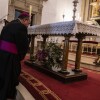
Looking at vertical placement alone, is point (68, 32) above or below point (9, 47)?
A: above

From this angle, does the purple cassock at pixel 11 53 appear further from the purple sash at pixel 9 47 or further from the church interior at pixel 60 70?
the church interior at pixel 60 70

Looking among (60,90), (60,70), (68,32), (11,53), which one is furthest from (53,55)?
(11,53)

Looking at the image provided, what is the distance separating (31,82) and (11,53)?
84 cm

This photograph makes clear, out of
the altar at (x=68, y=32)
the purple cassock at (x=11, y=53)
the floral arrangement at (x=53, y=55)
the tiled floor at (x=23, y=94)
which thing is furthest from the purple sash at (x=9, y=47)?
the floral arrangement at (x=53, y=55)

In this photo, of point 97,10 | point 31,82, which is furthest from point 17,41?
point 97,10

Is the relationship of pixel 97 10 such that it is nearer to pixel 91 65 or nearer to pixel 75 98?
pixel 91 65

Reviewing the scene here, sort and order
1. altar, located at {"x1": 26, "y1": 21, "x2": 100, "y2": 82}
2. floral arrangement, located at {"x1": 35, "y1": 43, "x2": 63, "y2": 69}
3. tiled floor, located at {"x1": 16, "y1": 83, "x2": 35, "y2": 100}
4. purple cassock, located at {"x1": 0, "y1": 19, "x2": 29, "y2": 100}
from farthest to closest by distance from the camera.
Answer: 1. floral arrangement, located at {"x1": 35, "y1": 43, "x2": 63, "y2": 69}
2. altar, located at {"x1": 26, "y1": 21, "x2": 100, "y2": 82}
3. purple cassock, located at {"x1": 0, "y1": 19, "x2": 29, "y2": 100}
4. tiled floor, located at {"x1": 16, "y1": 83, "x2": 35, "y2": 100}

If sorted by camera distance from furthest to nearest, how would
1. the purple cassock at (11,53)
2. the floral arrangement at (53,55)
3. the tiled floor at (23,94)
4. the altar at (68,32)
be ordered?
the floral arrangement at (53,55) → the altar at (68,32) → the purple cassock at (11,53) → the tiled floor at (23,94)

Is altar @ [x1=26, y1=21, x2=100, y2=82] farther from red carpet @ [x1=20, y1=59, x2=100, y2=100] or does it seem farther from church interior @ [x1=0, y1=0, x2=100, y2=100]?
red carpet @ [x1=20, y1=59, x2=100, y2=100]

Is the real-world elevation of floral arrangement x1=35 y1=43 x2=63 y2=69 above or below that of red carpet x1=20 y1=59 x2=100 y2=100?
above

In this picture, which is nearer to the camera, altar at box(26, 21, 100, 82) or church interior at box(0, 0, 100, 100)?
church interior at box(0, 0, 100, 100)

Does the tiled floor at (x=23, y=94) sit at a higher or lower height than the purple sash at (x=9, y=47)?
lower

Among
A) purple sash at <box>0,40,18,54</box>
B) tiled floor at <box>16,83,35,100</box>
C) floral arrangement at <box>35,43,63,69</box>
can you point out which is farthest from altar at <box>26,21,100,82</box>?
purple sash at <box>0,40,18,54</box>

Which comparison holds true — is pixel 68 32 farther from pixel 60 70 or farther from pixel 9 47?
pixel 9 47
